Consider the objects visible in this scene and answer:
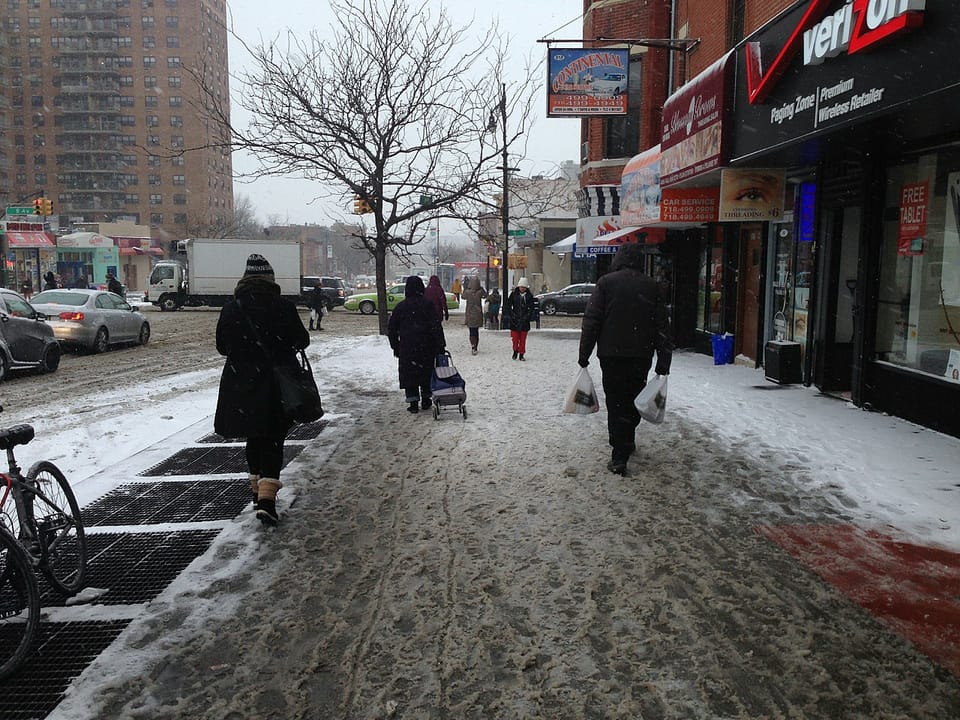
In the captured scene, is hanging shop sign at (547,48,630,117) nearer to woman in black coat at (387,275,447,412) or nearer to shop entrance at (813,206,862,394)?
shop entrance at (813,206,862,394)

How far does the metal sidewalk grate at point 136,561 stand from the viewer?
4.33 meters

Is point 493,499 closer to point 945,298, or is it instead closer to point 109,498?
point 109,498

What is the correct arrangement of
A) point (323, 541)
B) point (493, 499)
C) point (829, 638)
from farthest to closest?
point (493, 499)
point (323, 541)
point (829, 638)

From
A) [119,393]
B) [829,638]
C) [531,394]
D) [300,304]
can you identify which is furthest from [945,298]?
[300,304]

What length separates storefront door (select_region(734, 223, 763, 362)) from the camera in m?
14.0

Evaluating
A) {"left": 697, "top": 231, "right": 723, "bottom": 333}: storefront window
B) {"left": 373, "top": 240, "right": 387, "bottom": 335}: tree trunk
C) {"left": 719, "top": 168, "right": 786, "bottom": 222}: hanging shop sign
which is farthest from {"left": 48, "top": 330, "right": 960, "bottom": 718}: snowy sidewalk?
{"left": 373, "top": 240, "right": 387, "bottom": 335}: tree trunk

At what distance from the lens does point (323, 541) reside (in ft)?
17.0

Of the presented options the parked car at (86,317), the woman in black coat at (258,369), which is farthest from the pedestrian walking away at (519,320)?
the woman in black coat at (258,369)

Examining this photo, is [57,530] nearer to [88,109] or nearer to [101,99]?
[101,99]

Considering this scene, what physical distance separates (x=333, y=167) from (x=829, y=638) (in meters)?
19.5

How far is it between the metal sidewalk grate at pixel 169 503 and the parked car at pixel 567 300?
1194 inches

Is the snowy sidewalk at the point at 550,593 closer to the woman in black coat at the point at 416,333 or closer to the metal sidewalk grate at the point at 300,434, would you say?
the metal sidewalk grate at the point at 300,434

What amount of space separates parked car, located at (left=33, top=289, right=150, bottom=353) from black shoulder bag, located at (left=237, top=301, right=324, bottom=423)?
45.1ft

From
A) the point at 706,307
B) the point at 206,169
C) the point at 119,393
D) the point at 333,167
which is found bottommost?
the point at 119,393
